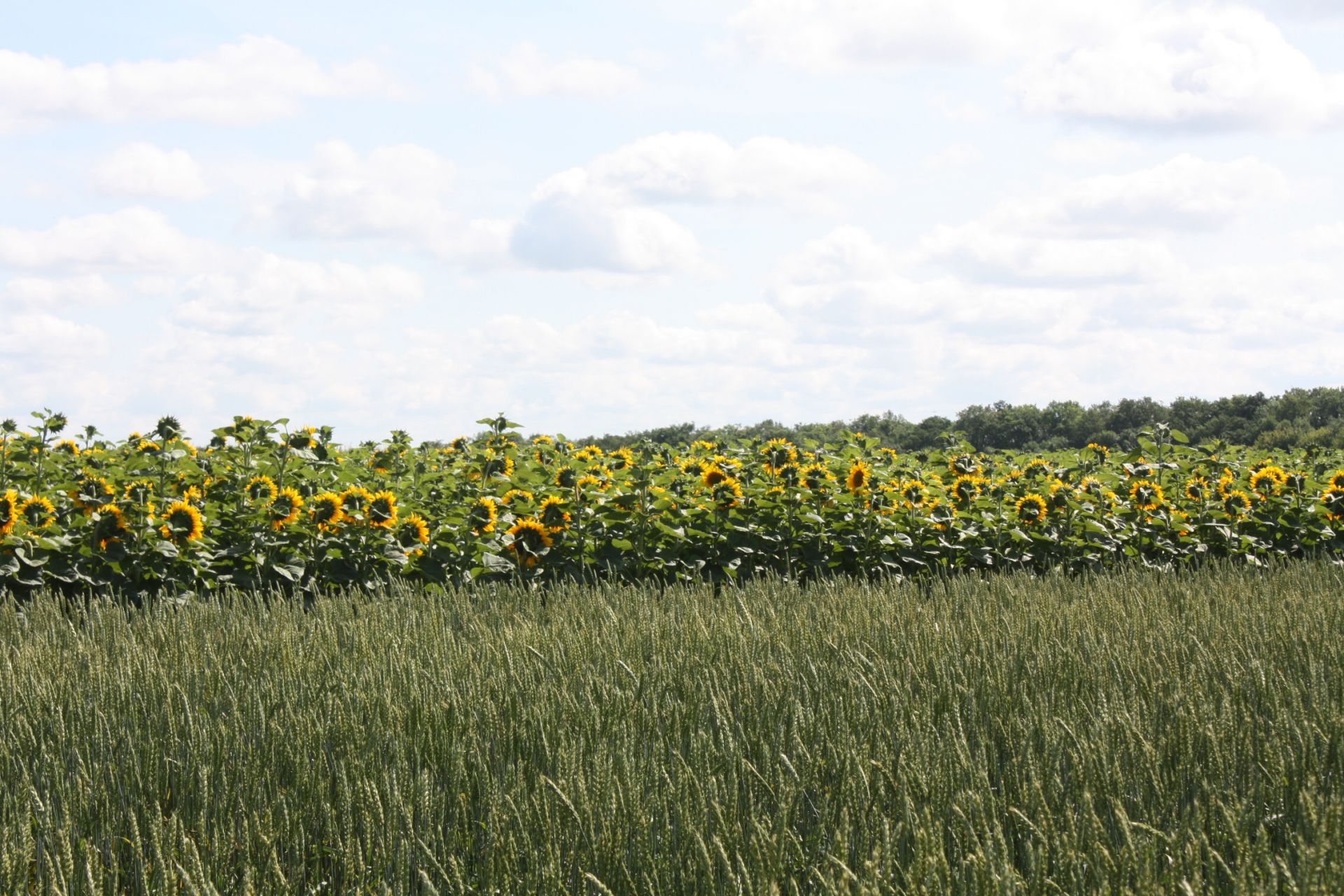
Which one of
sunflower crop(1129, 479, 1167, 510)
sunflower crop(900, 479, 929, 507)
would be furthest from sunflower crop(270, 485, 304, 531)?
sunflower crop(1129, 479, 1167, 510)

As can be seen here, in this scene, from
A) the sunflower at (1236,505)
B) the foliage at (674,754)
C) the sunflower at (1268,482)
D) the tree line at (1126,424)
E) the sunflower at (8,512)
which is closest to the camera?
the foliage at (674,754)

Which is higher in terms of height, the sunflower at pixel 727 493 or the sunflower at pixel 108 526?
the sunflower at pixel 727 493

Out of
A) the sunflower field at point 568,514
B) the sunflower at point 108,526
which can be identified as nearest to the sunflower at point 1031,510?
the sunflower field at point 568,514

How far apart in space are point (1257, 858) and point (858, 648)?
7.64 feet

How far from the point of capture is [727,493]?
7074 millimetres

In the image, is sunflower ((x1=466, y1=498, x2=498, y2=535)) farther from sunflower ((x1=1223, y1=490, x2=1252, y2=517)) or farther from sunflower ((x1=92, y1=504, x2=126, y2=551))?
sunflower ((x1=1223, y1=490, x2=1252, y2=517))

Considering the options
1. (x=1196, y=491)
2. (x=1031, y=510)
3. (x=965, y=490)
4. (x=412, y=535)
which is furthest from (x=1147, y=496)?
(x=412, y=535)

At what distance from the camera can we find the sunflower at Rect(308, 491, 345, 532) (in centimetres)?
631

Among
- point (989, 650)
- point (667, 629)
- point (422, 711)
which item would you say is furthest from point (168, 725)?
point (989, 650)

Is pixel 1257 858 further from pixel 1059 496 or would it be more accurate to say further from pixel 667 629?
pixel 1059 496

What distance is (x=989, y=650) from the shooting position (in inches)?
171

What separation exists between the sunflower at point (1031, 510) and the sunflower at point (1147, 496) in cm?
110

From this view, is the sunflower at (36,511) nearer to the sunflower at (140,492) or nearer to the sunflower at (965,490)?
the sunflower at (140,492)

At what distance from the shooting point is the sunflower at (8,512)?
6.08 meters
